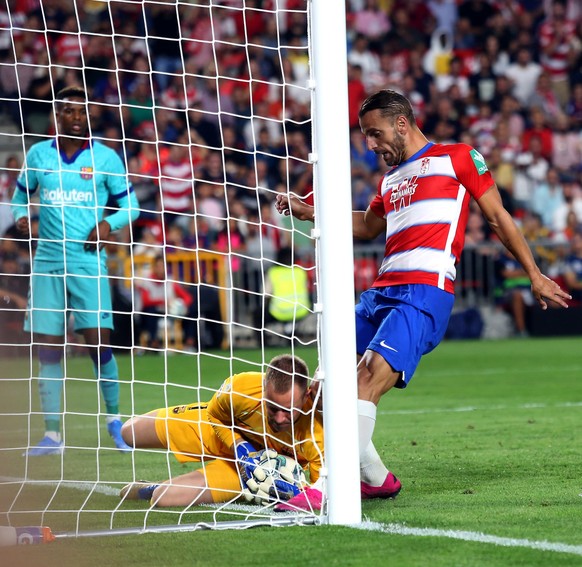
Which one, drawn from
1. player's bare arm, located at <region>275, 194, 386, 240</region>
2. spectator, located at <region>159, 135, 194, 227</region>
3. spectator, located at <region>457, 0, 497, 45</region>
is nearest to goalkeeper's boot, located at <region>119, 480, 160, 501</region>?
player's bare arm, located at <region>275, 194, 386, 240</region>

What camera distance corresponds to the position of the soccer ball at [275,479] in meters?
5.01

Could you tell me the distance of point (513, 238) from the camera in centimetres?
521

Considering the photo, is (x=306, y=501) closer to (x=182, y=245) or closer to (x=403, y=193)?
(x=403, y=193)

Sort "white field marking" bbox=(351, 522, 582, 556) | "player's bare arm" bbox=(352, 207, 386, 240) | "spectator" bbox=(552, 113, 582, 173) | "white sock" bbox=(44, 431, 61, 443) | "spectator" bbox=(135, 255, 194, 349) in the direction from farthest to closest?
1. "spectator" bbox=(552, 113, 582, 173)
2. "spectator" bbox=(135, 255, 194, 349)
3. "white sock" bbox=(44, 431, 61, 443)
4. "player's bare arm" bbox=(352, 207, 386, 240)
5. "white field marking" bbox=(351, 522, 582, 556)

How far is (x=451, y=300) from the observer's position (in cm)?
534

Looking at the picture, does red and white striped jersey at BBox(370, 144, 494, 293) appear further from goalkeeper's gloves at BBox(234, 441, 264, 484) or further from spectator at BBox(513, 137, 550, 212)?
spectator at BBox(513, 137, 550, 212)

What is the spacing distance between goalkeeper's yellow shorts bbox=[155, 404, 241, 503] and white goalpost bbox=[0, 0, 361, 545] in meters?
0.07

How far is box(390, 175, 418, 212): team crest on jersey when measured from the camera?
17.6ft

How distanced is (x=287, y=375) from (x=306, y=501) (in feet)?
1.76

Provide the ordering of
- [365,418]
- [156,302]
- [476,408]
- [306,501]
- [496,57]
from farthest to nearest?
[496,57] → [156,302] → [476,408] → [365,418] → [306,501]

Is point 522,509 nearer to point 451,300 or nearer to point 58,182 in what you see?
point 451,300

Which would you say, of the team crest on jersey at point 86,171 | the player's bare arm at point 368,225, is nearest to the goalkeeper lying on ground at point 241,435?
the player's bare arm at point 368,225

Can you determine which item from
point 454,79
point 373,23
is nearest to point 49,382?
point 454,79

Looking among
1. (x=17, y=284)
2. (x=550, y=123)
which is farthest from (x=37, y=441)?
(x=550, y=123)
